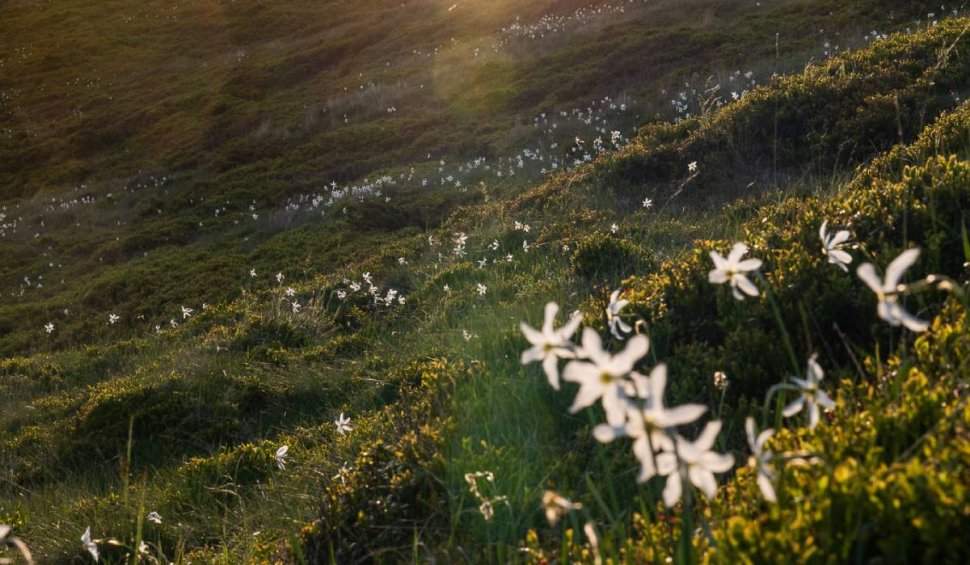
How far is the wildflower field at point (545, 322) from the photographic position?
2.67 meters

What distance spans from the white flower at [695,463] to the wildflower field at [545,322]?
0.01m

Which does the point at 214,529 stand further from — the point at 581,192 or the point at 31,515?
the point at 581,192

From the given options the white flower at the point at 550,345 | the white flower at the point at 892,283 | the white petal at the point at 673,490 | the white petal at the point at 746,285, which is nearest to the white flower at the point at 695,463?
the white petal at the point at 673,490

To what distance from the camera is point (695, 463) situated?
2.00 meters

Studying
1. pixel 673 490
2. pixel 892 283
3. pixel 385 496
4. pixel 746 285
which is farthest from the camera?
pixel 385 496

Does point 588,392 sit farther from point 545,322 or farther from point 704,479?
point 545,322

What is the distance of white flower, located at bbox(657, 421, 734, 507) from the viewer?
6.06 feet

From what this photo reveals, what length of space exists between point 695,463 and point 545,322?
0.58 metres

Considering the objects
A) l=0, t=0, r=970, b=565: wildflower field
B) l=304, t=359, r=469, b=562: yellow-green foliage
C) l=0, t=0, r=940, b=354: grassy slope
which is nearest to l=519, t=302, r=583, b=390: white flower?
l=0, t=0, r=970, b=565: wildflower field

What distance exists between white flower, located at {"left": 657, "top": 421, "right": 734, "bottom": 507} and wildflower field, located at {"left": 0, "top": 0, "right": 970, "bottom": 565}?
0.01 metres

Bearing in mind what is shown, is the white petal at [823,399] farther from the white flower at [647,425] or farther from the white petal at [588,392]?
the white petal at [588,392]

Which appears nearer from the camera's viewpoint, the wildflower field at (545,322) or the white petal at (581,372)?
the white petal at (581,372)

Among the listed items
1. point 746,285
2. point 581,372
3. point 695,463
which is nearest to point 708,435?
point 695,463

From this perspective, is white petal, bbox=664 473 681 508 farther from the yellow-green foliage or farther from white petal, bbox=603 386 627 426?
the yellow-green foliage
